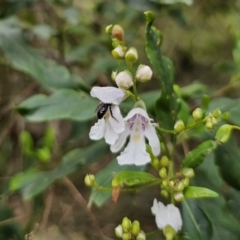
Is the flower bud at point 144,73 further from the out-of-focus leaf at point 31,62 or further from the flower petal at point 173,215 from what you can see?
the out-of-focus leaf at point 31,62

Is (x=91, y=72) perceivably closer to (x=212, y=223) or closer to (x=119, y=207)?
(x=119, y=207)

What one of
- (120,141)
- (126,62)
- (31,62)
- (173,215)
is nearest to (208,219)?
(173,215)

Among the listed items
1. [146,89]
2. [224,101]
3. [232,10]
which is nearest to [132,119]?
[224,101]

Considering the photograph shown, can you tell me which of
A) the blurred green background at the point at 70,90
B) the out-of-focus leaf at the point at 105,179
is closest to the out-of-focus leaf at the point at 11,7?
the blurred green background at the point at 70,90

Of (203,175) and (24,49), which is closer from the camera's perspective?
(203,175)

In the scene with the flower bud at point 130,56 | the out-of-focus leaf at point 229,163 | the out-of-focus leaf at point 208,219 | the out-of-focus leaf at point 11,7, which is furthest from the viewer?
the out-of-focus leaf at point 11,7

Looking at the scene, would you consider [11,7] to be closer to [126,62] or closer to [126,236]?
[126,62]
